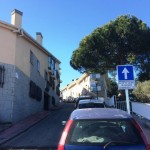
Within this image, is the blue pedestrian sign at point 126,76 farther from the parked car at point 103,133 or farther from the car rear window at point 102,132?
the car rear window at point 102,132

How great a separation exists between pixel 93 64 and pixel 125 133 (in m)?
29.4

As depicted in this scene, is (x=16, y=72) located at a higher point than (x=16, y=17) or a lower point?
lower

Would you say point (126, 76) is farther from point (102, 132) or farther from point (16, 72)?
point (16, 72)

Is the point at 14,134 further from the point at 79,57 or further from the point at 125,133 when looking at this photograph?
the point at 79,57

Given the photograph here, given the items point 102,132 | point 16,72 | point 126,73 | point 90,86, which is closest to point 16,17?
point 16,72

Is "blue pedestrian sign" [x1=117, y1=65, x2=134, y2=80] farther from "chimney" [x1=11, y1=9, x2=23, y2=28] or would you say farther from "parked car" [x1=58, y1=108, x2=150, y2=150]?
"chimney" [x1=11, y1=9, x2=23, y2=28]

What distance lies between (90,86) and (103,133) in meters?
48.9

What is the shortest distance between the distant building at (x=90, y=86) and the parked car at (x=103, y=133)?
27615 mm

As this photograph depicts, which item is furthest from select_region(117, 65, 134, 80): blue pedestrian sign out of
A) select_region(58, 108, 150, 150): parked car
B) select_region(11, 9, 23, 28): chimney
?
select_region(11, 9, 23, 28): chimney

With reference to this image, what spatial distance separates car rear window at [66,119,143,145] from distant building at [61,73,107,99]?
2762cm

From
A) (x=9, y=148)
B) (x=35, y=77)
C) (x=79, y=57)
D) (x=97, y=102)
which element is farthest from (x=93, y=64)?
(x=9, y=148)

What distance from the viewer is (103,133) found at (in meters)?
5.41

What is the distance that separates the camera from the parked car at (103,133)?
4.92 metres

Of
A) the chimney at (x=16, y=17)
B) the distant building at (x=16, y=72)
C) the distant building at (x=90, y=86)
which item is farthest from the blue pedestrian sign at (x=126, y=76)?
the distant building at (x=90, y=86)
